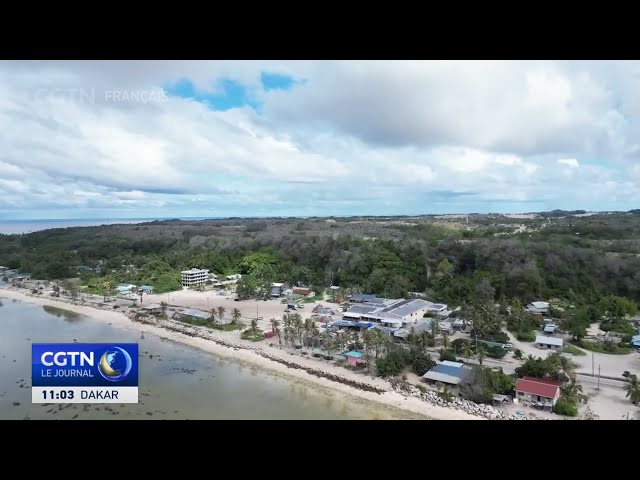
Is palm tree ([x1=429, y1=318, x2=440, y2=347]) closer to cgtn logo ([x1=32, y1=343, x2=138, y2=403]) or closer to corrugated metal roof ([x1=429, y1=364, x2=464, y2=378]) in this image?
corrugated metal roof ([x1=429, y1=364, x2=464, y2=378])

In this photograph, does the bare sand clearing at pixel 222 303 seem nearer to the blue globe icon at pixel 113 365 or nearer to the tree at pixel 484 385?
the tree at pixel 484 385

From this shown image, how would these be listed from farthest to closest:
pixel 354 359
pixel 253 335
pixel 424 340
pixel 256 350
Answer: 1. pixel 253 335
2. pixel 256 350
3. pixel 424 340
4. pixel 354 359

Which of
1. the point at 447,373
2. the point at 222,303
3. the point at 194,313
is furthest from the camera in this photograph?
the point at 222,303

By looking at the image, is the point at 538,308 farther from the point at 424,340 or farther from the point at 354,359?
the point at 354,359

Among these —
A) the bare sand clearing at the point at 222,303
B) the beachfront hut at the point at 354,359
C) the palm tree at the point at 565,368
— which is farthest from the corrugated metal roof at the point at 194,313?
the palm tree at the point at 565,368

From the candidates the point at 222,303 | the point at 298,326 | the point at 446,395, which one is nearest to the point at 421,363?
the point at 446,395
